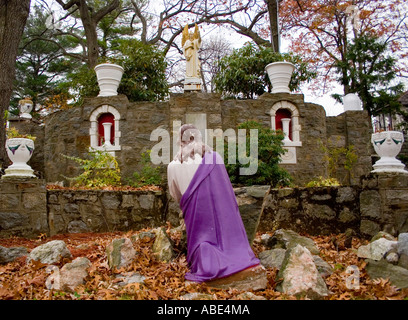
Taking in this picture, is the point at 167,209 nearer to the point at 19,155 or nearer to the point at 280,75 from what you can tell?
the point at 19,155

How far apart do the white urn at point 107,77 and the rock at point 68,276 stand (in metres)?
5.11

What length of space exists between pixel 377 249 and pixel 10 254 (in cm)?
360

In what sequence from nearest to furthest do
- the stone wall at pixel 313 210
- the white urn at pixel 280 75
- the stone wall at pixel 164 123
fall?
the stone wall at pixel 313 210, the stone wall at pixel 164 123, the white urn at pixel 280 75

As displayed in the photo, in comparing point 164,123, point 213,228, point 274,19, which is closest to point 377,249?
point 213,228

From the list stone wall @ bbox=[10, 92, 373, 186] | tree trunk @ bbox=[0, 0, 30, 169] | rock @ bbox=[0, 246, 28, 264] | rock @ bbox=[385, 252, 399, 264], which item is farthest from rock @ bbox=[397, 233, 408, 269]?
tree trunk @ bbox=[0, 0, 30, 169]

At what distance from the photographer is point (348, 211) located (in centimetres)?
463

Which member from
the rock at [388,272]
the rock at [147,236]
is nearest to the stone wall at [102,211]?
the rock at [147,236]

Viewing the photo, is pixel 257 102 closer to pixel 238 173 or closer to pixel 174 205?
pixel 238 173

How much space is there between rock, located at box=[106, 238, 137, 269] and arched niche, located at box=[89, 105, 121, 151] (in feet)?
13.9

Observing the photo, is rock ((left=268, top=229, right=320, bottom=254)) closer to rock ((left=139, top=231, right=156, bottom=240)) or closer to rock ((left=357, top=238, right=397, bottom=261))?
rock ((left=357, top=238, right=397, bottom=261))

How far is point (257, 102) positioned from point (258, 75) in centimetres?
143

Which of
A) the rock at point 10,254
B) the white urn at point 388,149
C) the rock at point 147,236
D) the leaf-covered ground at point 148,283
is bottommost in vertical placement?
the leaf-covered ground at point 148,283

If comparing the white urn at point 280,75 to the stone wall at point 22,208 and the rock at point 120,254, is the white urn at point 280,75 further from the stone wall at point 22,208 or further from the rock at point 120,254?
the rock at point 120,254

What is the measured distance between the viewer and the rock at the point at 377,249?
11.4ft
